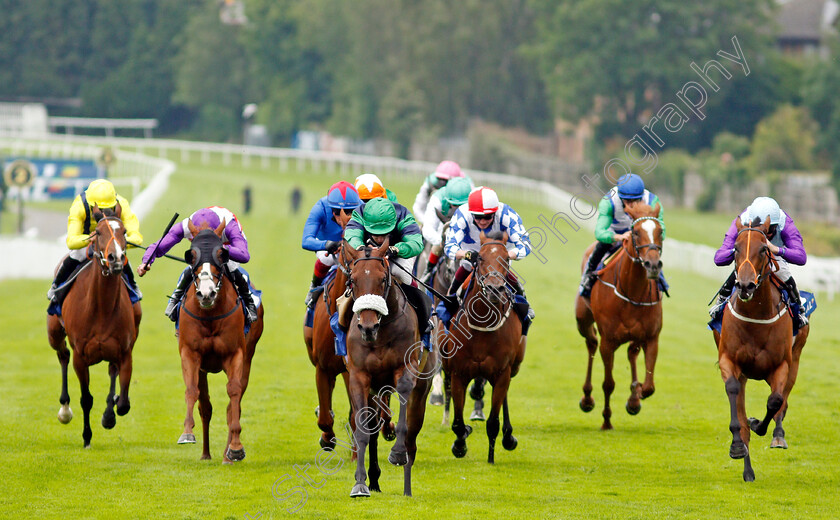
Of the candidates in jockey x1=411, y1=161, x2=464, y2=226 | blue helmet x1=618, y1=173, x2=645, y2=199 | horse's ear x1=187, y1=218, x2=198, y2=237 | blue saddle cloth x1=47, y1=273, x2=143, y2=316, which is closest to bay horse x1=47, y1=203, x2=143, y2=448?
blue saddle cloth x1=47, y1=273, x2=143, y2=316

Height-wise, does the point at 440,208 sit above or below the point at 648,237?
above

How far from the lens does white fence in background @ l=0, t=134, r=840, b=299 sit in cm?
3130

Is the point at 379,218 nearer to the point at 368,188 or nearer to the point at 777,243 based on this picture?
the point at 368,188

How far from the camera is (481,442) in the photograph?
1152 centimetres

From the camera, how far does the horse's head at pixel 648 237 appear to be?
10.8 m

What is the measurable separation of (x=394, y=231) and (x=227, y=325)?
6.10 ft

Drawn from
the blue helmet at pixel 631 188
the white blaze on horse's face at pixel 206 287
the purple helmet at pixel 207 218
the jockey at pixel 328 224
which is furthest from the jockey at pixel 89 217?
the blue helmet at pixel 631 188

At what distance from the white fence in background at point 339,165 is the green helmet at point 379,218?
20.7 m

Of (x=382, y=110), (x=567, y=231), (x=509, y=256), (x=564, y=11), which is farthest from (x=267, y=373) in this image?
(x=382, y=110)

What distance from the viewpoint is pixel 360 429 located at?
869 cm

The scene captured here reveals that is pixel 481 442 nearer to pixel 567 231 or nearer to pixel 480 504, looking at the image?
pixel 480 504

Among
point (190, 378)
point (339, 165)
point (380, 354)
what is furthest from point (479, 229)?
point (339, 165)

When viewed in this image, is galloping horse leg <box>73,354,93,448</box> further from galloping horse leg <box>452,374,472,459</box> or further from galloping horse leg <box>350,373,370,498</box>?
galloping horse leg <box>452,374,472,459</box>

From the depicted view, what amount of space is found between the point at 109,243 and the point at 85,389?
1579mm
